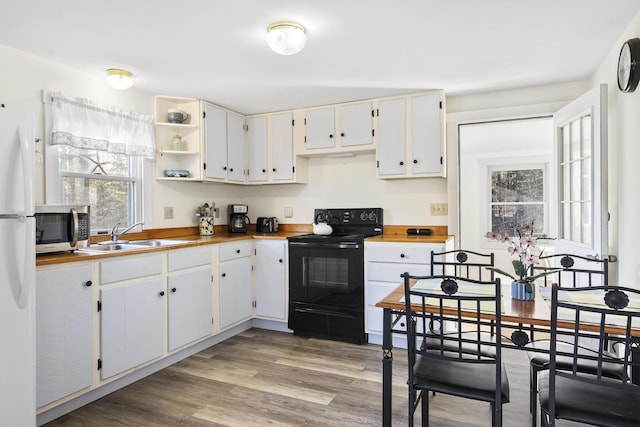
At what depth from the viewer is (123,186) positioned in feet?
10.7

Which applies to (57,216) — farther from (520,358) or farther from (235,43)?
(520,358)

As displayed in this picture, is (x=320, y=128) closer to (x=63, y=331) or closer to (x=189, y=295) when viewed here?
(x=189, y=295)

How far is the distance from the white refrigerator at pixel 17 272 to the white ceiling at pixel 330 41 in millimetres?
757

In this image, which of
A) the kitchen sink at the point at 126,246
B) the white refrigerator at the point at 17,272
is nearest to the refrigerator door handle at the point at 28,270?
the white refrigerator at the point at 17,272

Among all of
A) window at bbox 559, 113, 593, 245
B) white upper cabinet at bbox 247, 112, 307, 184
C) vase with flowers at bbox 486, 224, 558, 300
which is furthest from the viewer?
white upper cabinet at bbox 247, 112, 307, 184

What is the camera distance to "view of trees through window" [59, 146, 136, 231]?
2.82m

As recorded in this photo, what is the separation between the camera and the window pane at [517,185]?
541cm

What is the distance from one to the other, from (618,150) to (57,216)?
11.8 feet

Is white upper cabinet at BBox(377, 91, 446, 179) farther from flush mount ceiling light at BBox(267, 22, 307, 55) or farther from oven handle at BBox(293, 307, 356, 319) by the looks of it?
flush mount ceiling light at BBox(267, 22, 307, 55)

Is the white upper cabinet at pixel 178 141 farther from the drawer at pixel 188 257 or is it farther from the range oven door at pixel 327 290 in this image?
the range oven door at pixel 327 290

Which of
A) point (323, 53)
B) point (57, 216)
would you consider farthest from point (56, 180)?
point (323, 53)

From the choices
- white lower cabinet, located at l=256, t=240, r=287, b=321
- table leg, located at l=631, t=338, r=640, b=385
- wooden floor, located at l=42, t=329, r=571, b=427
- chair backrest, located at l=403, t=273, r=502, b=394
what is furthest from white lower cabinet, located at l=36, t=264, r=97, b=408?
table leg, located at l=631, t=338, r=640, b=385

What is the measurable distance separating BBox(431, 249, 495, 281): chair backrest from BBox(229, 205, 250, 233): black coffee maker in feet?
6.74

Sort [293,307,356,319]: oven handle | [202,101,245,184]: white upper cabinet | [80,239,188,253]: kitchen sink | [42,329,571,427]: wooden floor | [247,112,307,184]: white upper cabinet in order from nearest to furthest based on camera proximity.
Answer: [42,329,571,427]: wooden floor
[80,239,188,253]: kitchen sink
[293,307,356,319]: oven handle
[202,101,245,184]: white upper cabinet
[247,112,307,184]: white upper cabinet
